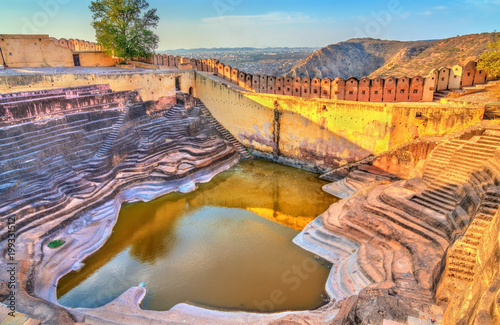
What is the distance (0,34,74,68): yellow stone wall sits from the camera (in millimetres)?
12250

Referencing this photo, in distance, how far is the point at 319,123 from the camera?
1138 cm

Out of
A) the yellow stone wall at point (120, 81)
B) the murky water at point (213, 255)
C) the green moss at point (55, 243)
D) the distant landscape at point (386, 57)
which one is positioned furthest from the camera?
the distant landscape at point (386, 57)

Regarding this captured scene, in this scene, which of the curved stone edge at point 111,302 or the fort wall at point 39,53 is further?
the fort wall at point 39,53

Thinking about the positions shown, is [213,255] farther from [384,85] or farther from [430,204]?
[384,85]

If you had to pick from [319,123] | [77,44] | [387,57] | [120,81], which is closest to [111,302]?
[120,81]

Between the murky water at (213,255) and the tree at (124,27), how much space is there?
25.1 ft

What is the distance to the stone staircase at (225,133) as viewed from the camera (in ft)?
44.0

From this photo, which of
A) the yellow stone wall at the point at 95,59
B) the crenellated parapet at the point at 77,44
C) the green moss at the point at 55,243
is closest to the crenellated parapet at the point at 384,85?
the yellow stone wall at the point at 95,59

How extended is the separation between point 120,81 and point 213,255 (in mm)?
7593

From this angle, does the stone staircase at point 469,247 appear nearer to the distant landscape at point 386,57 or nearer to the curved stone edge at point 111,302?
the curved stone edge at point 111,302

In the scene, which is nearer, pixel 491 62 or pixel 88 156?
pixel 491 62

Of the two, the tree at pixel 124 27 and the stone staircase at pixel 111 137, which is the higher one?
the tree at pixel 124 27

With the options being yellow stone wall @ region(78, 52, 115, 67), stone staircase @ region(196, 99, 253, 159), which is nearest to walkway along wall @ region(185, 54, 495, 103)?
stone staircase @ region(196, 99, 253, 159)

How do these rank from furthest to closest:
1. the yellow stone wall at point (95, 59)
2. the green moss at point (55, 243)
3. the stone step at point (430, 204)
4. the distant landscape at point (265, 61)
Result: the distant landscape at point (265, 61) → the yellow stone wall at point (95, 59) → the green moss at point (55, 243) → the stone step at point (430, 204)
